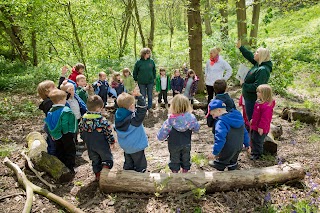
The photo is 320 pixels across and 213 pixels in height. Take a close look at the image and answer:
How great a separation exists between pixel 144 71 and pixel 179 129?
448cm

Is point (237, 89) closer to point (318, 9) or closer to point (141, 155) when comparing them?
point (141, 155)

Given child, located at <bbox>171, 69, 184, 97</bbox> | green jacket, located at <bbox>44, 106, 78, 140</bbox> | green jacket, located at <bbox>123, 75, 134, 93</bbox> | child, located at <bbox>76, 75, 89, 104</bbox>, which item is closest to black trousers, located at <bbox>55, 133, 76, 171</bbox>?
green jacket, located at <bbox>44, 106, 78, 140</bbox>

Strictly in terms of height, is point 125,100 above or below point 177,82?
above

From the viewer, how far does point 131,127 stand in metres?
4.23

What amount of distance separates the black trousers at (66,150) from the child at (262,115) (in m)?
3.30

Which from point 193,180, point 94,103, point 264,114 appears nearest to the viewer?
point 193,180

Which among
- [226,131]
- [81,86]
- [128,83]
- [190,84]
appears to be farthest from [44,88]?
[190,84]

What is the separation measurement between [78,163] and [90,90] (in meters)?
2.52

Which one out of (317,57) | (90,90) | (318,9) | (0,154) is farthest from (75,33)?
(318,9)

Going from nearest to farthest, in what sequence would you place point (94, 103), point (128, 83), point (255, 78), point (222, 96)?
point (94, 103) < point (222, 96) < point (255, 78) < point (128, 83)

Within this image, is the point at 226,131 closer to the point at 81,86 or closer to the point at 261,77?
the point at 261,77

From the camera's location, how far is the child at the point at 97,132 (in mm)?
4312

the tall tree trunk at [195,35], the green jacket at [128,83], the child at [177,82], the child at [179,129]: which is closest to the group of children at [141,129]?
the child at [179,129]

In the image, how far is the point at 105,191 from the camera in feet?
13.6
